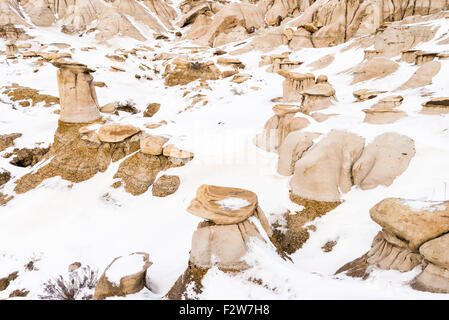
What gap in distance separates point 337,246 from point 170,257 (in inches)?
130

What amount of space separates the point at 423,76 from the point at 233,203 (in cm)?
994

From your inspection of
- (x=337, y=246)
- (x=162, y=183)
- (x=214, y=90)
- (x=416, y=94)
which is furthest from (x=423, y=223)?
(x=214, y=90)

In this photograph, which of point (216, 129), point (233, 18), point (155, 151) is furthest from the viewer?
point (233, 18)

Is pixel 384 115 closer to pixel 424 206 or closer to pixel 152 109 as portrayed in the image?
pixel 424 206

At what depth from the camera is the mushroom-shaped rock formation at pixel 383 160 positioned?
5410mm

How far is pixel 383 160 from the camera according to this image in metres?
5.57

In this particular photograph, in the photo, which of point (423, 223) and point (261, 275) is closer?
point (423, 223)

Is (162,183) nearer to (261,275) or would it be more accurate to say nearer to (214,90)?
(261,275)

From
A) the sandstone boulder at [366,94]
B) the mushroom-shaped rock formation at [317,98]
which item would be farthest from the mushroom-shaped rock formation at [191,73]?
the sandstone boulder at [366,94]

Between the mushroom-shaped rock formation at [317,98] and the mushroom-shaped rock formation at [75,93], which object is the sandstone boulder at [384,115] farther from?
the mushroom-shaped rock formation at [75,93]

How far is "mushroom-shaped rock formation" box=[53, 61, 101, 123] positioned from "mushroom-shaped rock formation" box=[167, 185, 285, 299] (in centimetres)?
875

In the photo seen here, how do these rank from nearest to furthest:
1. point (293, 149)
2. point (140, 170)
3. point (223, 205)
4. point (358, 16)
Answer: point (223, 205) → point (293, 149) → point (140, 170) → point (358, 16)

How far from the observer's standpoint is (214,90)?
52.4 feet

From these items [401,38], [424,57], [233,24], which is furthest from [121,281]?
[233,24]
